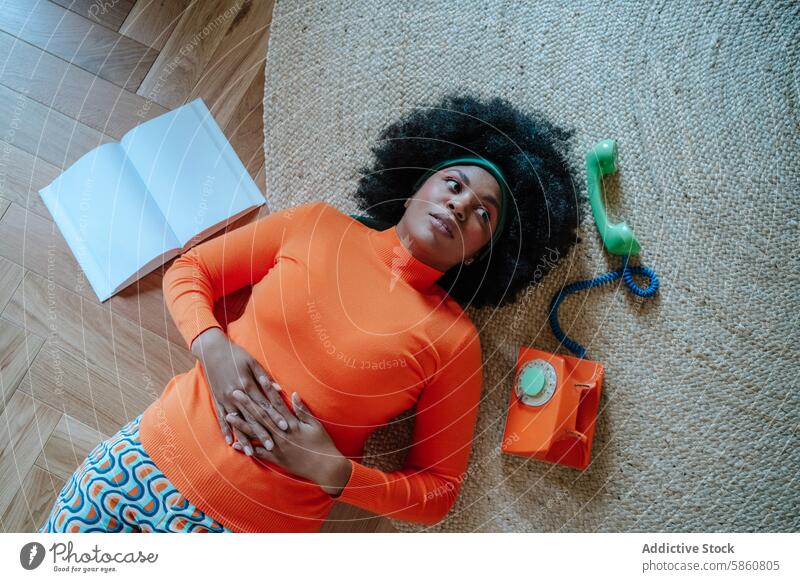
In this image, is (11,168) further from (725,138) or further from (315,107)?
(725,138)

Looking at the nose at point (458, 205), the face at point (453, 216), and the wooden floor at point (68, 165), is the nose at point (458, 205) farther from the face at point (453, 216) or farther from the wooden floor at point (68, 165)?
the wooden floor at point (68, 165)

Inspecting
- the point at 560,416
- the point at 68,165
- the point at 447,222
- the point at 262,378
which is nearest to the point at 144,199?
the point at 68,165

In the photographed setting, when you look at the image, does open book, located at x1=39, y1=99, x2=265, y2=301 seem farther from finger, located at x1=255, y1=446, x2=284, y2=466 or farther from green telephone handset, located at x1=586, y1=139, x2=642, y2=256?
green telephone handset, located at x1=586, y1=139, x2=642, y2=256

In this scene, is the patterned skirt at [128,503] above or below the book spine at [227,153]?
below

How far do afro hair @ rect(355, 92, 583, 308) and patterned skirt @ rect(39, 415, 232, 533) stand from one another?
0.44m

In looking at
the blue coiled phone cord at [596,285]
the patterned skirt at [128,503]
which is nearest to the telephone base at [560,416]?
the blue coiled phone cord at [596,285]

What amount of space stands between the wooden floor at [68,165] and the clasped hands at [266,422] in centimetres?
16

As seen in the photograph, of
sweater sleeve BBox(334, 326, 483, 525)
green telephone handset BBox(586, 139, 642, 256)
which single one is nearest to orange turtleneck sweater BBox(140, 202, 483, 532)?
sweater sleeve BBox(334, 326, 483, 525)

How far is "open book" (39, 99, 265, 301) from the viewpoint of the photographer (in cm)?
88

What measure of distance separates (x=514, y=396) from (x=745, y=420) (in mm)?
337

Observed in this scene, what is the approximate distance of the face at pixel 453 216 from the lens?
2.35 feet

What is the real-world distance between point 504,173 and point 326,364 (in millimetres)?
357

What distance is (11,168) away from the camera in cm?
90
